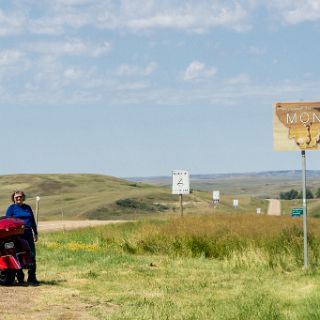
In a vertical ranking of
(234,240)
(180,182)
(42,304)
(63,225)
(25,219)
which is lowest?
(42,304)

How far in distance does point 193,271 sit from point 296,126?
12.5ft

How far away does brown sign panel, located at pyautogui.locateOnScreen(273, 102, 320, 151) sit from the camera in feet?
58.4

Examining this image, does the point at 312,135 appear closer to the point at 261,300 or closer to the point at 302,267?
the point at 302,267

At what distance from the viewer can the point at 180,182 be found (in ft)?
110

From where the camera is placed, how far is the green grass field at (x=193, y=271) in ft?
39.6

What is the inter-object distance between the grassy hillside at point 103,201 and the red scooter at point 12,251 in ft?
141

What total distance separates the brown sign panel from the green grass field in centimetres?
255

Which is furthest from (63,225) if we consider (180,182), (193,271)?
(193,271)

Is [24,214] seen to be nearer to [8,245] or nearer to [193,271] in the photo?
[8,245]

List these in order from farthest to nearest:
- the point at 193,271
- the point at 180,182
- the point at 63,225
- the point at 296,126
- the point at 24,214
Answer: the point at 63,225 → the point at 180,182 → the point at 296,126 → the point at 193,271 → the point at 24,214

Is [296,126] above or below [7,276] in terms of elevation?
above

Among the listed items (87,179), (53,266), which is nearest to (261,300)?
(53,266)

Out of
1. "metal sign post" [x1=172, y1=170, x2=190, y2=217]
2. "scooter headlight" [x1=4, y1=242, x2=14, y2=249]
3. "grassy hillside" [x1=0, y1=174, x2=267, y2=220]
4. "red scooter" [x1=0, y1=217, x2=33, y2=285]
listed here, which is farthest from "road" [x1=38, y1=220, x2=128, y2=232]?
"scooter headlight" [x1=4, y1=242, x2=14, y2=249]

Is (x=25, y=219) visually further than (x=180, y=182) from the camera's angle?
No
